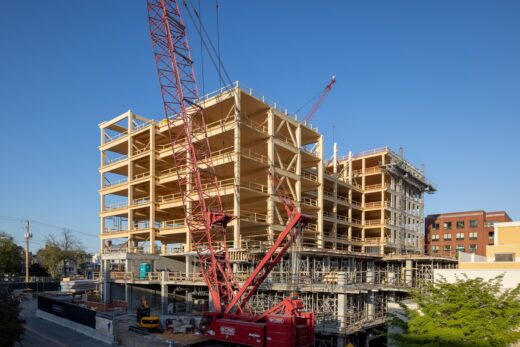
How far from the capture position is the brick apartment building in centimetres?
10250

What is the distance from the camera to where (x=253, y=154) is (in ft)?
198

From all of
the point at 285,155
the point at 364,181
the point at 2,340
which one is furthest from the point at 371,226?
the point at 2,340

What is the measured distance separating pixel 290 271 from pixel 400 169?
4631 cm

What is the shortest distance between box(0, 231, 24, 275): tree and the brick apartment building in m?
97.8

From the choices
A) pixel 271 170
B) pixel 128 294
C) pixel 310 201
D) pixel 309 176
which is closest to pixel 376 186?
pixel 309 176

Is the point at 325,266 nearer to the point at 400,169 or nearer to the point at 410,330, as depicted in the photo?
the point at 410,330

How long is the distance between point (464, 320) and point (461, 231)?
310 ft

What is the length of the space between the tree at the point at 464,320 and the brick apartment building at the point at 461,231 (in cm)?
8550

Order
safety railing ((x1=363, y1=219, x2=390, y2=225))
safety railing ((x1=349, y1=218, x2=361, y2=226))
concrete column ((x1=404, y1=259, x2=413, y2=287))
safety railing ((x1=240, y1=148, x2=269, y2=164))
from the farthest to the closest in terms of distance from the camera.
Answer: safety railing ((x1=349, y1=218, x2=361, y2=226)) < safety railing ((x1=363, y1=219, x2=390, y2=225)) < concrete column ((x1=404, y1=259, x2=413, y2=287)) < safety railing ((x1=240, y1=148, x2=269, y2=164))

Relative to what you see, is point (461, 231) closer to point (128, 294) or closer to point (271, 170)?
point (271, 170)

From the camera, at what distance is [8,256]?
9581 cm

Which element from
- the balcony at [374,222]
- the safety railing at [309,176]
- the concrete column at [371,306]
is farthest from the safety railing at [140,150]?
the balcony at [374,222]

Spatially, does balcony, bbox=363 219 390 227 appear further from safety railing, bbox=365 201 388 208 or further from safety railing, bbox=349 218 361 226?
safety railing, bbox=365 201 388 208

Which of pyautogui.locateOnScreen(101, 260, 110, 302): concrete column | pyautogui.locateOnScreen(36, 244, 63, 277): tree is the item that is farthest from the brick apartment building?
pyautogui.locateOnScreen(36, 244, 63, 277): tree
